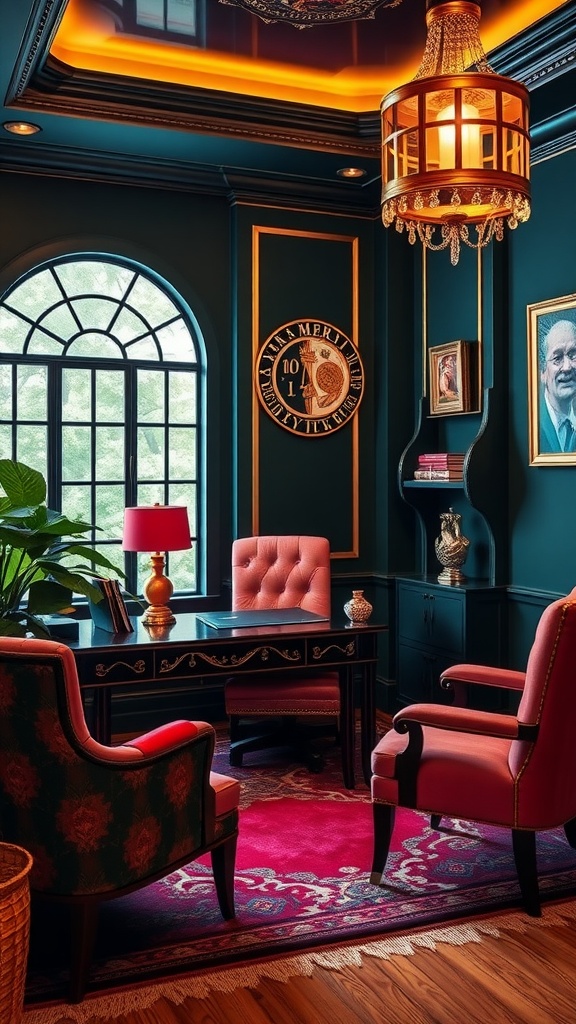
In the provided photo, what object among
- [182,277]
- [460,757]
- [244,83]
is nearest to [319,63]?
[244,83]

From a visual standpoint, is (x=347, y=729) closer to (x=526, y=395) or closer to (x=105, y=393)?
(x=526, y=395)

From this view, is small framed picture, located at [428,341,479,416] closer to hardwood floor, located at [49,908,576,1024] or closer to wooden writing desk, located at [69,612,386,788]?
wooden writing desk, located at [69,612,386,788]

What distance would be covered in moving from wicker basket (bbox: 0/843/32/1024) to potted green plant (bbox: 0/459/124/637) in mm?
1642

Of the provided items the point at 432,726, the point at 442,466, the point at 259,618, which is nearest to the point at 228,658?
the point at 259,618

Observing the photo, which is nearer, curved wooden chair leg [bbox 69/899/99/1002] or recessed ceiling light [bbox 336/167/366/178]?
curved wooden chair leg [bbox 69/899/99/1002]

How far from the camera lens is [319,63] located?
4410mm

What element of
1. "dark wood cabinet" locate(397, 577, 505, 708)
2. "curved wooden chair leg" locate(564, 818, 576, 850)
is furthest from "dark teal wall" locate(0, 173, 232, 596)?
"curved wooden chair leg" locate(564, 818, 576, 850)

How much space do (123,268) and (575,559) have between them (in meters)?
2.88

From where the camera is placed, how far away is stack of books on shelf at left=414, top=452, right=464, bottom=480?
196 inches

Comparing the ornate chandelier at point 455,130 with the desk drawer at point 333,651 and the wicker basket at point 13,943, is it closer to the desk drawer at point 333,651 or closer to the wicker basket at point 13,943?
the desk drawer at point 333,651

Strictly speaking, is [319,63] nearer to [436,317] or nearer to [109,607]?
[436,317]

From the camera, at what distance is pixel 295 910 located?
2924mm

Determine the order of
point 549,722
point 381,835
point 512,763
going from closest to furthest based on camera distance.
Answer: point 549,722
point 512,763
point 381,835

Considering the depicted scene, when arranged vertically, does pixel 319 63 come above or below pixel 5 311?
above
